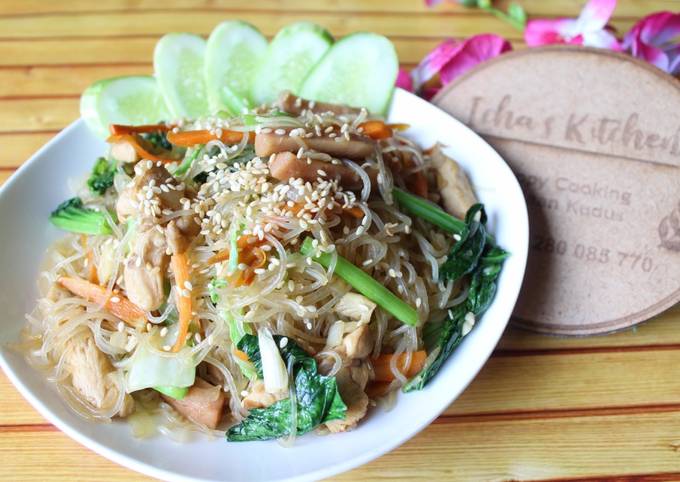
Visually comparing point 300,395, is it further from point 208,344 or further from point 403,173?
point 403,173

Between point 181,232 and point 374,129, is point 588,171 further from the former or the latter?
point 181,232

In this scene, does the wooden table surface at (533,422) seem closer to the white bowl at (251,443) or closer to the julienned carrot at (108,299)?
the white bowl at (251,443)

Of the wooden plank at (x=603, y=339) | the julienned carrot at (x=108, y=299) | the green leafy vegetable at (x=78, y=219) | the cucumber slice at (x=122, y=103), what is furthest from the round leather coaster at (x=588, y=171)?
the green leafy vegetable at (x=78, y=219)

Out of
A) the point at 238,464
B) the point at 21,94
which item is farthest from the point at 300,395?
the point at 21,94

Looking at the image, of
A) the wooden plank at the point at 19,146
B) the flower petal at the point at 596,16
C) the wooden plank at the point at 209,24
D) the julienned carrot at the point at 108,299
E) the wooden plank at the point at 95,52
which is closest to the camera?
the julienned carrot at the point at 108,299

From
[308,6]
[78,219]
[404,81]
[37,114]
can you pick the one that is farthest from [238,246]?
[308,6]

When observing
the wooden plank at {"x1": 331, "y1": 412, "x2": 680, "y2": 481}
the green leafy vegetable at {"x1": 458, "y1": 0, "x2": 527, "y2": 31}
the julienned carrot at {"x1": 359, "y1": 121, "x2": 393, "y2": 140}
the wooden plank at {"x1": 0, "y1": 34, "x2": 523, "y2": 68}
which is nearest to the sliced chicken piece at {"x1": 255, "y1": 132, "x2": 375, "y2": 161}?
the julienned carrot at {"x1": 359, "y1": 121, "x2": 393, "y2": 140}
